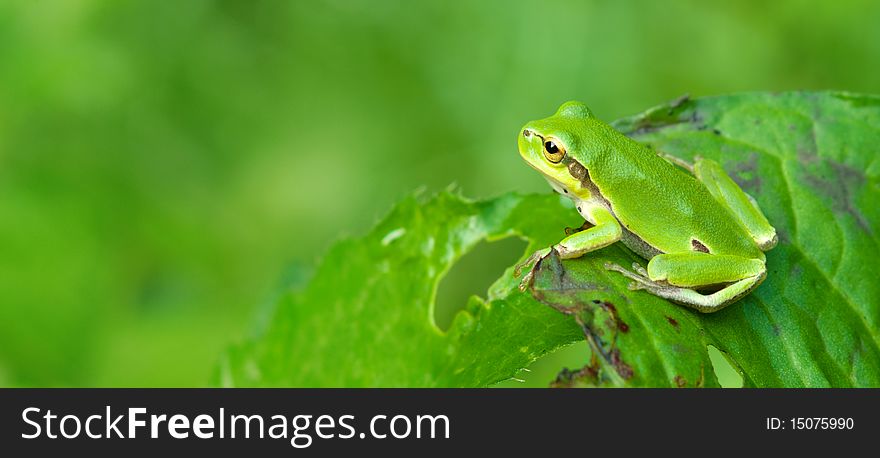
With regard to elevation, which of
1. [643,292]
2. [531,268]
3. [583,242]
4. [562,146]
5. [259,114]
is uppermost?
[259,114]

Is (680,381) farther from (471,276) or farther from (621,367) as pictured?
(471,276)

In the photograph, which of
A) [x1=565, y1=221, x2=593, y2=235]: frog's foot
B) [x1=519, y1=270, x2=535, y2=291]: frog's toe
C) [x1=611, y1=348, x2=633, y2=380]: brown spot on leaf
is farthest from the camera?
[x1=565, y1=221, x2=593, y2=235]: frog's foot

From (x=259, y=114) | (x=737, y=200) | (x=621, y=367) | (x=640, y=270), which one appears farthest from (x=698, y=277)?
(x=259, y=114)

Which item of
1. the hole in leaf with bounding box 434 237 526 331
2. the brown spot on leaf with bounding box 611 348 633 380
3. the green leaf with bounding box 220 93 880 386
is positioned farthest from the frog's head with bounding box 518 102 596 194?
the hole in leaf with bounding box 434 237 526 331

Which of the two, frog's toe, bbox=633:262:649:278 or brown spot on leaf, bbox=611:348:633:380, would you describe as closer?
brown spot on leaf, bbox=611:348:633:380

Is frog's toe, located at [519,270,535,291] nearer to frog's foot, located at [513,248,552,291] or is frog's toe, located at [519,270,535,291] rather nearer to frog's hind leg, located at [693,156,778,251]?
frog's foot, located at [513,248,552,291]

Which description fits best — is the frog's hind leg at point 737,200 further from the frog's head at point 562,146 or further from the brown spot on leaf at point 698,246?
the frog's head at point 562,146
